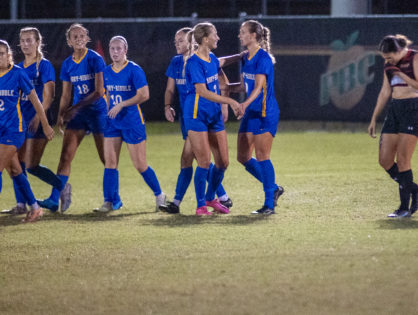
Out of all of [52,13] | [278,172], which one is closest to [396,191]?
[278,172]

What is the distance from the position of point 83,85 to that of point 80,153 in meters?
5.82

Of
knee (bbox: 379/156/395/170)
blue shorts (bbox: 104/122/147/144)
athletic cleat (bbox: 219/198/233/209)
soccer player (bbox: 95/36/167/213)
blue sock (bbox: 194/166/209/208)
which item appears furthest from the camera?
athletic cleat (bbox: 219/198/233/209)

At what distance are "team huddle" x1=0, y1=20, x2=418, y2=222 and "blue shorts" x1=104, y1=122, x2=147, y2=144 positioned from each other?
13 mm

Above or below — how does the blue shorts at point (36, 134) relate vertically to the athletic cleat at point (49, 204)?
above

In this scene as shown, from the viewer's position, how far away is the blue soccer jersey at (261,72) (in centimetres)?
816

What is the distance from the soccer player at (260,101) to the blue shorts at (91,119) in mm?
1683

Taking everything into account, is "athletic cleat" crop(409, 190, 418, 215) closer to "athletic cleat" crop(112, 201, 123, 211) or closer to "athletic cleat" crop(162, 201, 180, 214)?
"athletic cleat" crop(162, 201, 180, 214)

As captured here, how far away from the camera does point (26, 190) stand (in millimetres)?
8188

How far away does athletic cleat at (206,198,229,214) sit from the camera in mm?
8594

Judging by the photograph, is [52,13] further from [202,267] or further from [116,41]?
[202,267]

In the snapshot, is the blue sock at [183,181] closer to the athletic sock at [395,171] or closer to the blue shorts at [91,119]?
the blue shorts at [91,119]

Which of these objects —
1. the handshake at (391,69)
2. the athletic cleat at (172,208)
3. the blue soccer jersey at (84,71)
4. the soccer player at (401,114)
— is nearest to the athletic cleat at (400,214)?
the soccer player at (401,114)


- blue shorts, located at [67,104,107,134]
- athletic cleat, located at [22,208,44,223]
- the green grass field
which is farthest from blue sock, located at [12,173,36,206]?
blue shorts, located at [67,104,107,134]

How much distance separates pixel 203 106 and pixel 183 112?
340 mm
